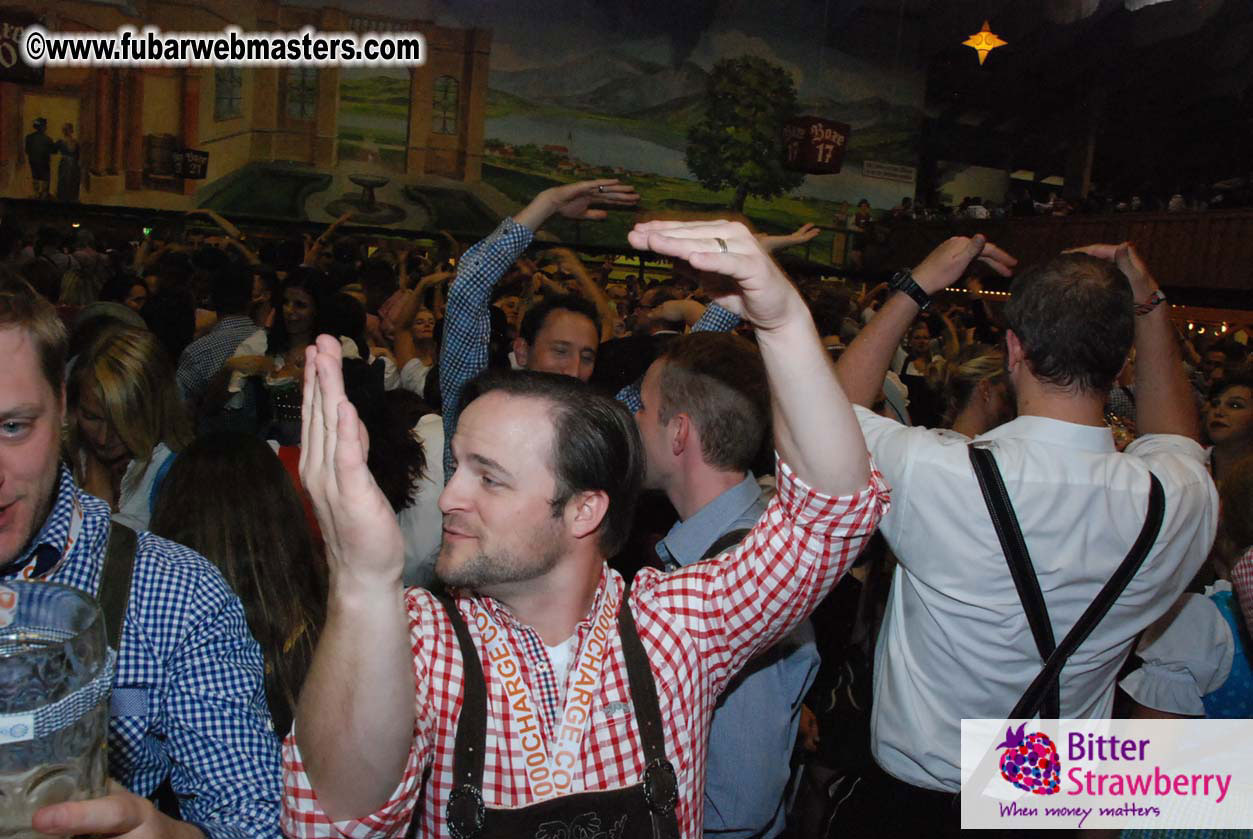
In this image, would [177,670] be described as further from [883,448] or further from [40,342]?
[883,448]

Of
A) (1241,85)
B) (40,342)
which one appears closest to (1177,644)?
(40,342)

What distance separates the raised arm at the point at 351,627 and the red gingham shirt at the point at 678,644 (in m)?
0.14

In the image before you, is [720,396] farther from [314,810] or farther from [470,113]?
[470,113]

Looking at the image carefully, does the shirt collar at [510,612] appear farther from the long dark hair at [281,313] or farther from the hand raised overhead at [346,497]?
the long dark hair at [281,313]

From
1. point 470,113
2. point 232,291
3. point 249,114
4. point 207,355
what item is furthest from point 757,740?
point 470,113

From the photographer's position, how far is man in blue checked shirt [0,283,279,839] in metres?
1.25

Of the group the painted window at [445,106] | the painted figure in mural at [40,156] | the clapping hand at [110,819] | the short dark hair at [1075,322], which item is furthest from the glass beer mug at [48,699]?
the painted window at [445,106]

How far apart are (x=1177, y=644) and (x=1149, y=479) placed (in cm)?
76

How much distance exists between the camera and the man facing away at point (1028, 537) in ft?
5.98

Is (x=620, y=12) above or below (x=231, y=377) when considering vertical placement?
above

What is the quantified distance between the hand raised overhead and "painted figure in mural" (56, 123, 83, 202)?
18896mm

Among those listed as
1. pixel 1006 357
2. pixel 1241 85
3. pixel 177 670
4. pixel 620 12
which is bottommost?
pixel 177 670

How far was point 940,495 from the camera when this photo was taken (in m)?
1.81

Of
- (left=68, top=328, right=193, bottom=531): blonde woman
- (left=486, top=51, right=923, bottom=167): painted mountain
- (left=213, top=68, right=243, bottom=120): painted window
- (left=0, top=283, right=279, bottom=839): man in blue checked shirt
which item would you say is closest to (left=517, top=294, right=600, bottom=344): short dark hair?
(left=68, top=328, right=193, bottom=531): blonde woman
